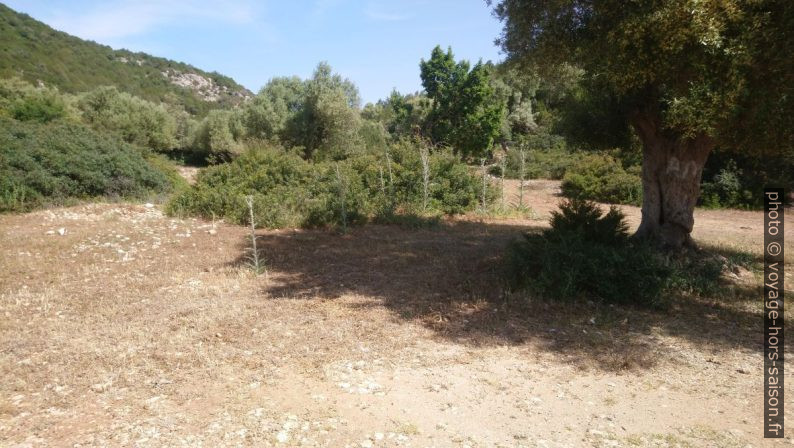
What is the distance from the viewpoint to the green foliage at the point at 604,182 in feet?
52.7

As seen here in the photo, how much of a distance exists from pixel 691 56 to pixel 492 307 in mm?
3333

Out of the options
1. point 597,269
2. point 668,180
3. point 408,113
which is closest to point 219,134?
point 408,113

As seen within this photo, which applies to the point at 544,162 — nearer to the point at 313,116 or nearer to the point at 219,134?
the point at 313,116

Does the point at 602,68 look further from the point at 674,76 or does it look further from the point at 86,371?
the point at 86,371

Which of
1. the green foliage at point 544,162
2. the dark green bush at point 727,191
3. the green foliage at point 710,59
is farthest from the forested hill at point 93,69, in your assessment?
the dark green bush at point 727,191

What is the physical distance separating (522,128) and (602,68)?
101 feet

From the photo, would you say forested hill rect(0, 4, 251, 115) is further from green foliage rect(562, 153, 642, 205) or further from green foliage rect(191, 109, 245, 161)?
green foliage rect(562, 153, 642, 205)

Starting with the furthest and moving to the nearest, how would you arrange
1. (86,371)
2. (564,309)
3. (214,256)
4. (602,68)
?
(214,256) → (602,68) → (564,309) → (86,371)

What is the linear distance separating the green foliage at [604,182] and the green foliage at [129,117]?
26.5 metres

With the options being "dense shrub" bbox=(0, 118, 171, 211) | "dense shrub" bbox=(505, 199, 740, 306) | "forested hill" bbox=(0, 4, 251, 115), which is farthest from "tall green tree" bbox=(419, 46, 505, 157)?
"forested hill" bbox=(0, 4, 251, 115)

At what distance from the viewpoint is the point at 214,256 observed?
7.72 metres

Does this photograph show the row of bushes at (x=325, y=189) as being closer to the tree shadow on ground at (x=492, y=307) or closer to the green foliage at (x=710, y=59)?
the tree shadow on ground at (x=492, y=307)

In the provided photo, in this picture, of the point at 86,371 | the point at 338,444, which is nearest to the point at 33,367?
the point at 86,371

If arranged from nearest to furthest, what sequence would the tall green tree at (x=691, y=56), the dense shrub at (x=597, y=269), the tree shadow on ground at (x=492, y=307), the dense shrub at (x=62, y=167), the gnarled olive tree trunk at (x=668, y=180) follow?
the tree shadow on ground at (x=492, y=307), the tall green tree at (x=691, y=56), the dense shrub at (x=597, y=269), the gnarled olive tree trunk at (x=668, y=180), the dense shrub at (x=62, y=167)
